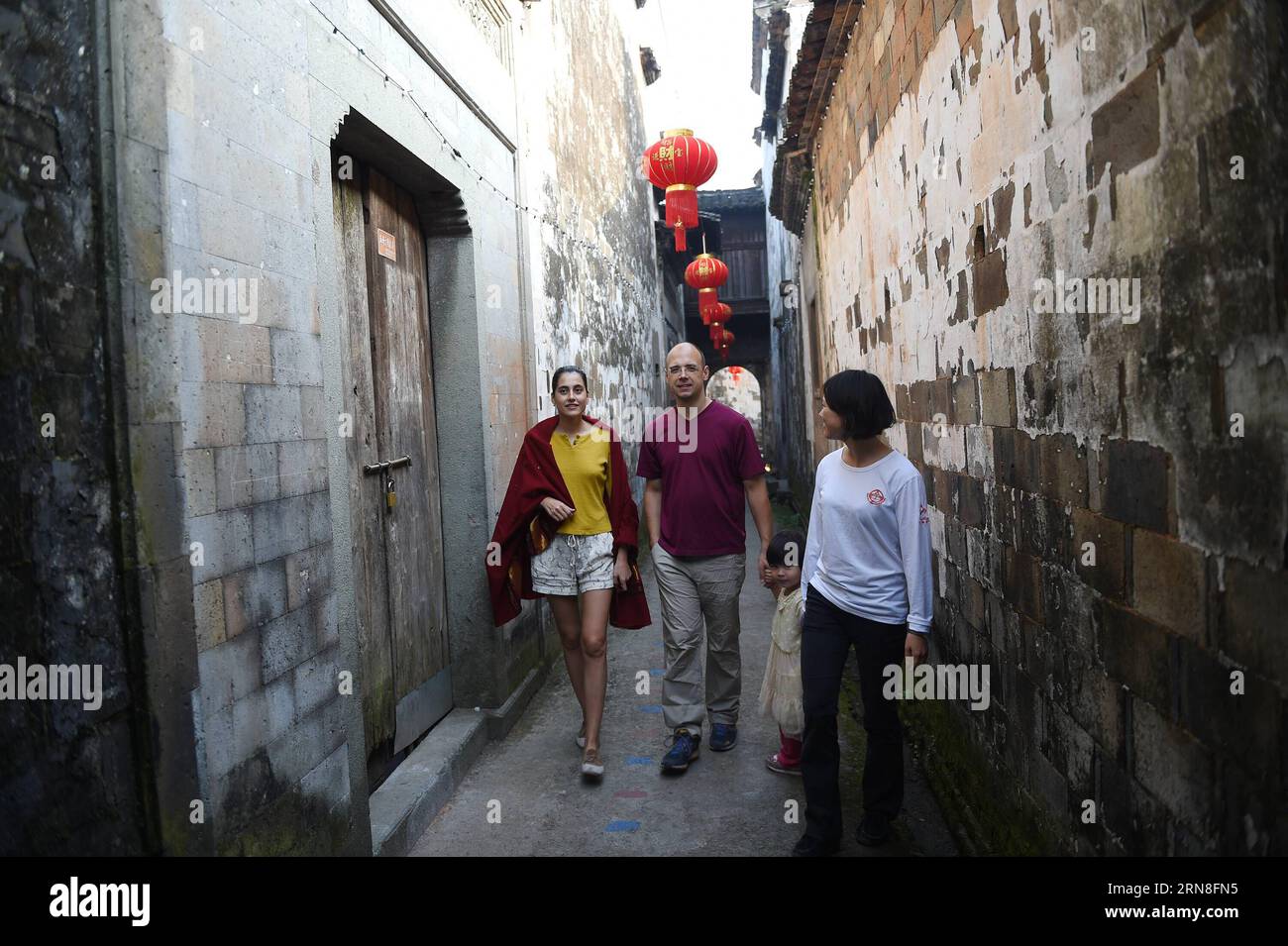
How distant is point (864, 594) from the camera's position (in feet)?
9.29

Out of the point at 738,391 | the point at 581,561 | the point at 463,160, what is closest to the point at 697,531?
the point at 581,561

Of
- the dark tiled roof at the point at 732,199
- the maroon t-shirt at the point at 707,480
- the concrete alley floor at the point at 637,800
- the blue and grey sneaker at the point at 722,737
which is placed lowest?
the concrete alley floor at the point at 637,800

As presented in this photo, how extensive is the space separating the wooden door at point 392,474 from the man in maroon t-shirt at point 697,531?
1.03 metres

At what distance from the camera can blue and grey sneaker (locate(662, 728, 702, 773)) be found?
3.67 metres

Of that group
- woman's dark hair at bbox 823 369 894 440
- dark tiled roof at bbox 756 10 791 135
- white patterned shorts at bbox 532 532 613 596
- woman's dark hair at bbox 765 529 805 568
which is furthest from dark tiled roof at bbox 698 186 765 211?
woman's dark hair at bbox 823 369 894 440

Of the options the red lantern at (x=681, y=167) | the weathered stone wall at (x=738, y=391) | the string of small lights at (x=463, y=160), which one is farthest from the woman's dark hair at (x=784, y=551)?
the weathered stone wall at (x=738, y=391)

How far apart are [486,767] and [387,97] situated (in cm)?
272

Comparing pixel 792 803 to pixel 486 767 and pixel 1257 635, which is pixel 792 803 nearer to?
pixel 486 767

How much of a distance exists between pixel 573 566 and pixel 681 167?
14.5ft

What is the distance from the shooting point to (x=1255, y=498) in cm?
142

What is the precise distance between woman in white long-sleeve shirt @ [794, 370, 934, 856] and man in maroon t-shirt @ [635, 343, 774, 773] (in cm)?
78

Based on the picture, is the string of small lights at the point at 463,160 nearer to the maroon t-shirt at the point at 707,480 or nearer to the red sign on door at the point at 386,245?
the red sign on door at the point at 386,245

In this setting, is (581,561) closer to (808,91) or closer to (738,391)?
(808,91)

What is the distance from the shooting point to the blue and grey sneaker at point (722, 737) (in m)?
3.91
